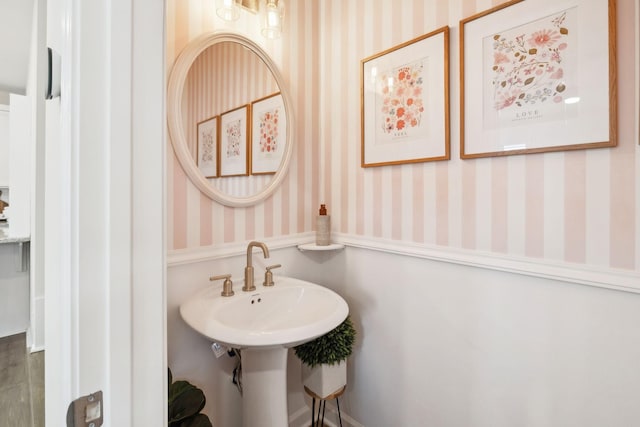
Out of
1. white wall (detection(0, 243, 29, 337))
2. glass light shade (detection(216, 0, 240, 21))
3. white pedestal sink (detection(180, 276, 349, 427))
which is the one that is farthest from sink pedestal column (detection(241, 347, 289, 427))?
white wall (detection(0, 243, 29, 337))

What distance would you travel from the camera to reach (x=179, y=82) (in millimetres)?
1132

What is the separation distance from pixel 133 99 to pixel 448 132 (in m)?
1.09

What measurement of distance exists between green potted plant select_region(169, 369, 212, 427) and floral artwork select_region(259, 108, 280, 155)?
1034 millimetres

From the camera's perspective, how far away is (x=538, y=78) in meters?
0.97

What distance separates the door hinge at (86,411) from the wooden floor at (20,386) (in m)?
1.63

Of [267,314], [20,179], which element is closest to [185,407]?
[267,314]

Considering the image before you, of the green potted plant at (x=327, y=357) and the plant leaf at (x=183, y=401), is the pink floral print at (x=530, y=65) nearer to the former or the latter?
the green potted plant at (x=327, y=357)

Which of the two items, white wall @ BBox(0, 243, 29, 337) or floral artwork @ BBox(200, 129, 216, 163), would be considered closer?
floral artwork @ BBox(200, 129, 216, 163)

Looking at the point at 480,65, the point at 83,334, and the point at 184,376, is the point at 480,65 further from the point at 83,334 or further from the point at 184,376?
the point at 184,376

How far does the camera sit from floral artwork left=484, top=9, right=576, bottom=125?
0.92 m

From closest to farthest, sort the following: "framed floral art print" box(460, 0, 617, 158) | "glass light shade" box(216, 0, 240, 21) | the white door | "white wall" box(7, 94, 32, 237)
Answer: the white door < "framed floral art print" box(460, 0, 617, 158) < "glass light shade" box(216, 0, 240, 21) < "white wall" box(7, 94, 32, 237)

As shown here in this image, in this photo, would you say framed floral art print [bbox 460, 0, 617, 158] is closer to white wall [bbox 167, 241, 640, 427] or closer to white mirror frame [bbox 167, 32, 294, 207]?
white wall [bbox 167, 241, 640, 427]

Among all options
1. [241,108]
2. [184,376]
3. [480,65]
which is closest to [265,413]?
[184,376]

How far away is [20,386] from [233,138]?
84.9 inches
